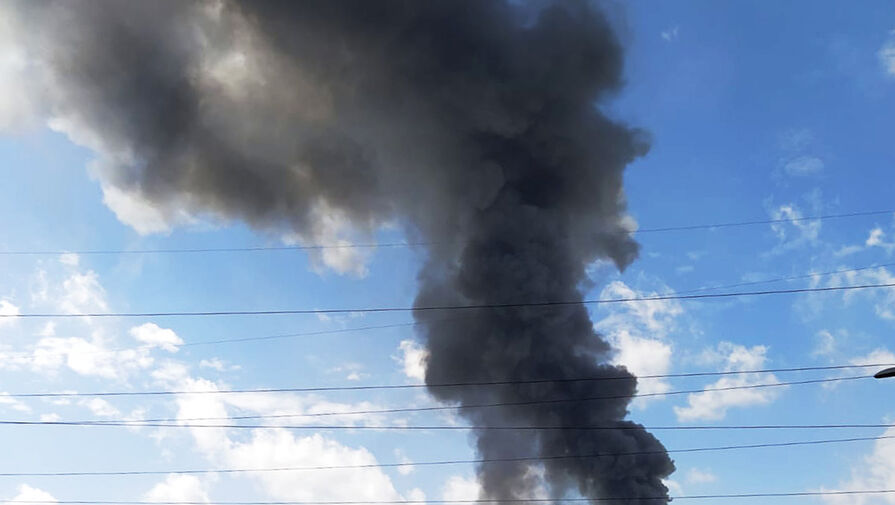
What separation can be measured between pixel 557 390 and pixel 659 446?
7.66 metres

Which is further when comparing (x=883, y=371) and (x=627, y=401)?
(x=627, y=401)

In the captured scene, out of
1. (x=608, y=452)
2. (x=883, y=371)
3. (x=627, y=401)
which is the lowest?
(x=883, y=371)

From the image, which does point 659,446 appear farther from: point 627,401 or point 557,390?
point 557,390

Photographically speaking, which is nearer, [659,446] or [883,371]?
[883,371]

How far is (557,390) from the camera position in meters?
45.2

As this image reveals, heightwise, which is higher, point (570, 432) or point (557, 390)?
point (557, 390)

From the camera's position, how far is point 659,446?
4250 cm

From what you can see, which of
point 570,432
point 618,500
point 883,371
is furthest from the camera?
point 570,432

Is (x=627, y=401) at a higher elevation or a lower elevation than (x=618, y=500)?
higher

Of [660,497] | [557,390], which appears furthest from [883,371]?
[557,390]

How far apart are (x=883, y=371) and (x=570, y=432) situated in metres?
25.9

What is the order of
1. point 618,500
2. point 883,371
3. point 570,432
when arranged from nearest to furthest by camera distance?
point 883,371
point 618,500
point 570,432

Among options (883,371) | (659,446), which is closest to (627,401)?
(659,446)

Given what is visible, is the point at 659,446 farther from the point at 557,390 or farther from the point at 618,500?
the point at 557,390
